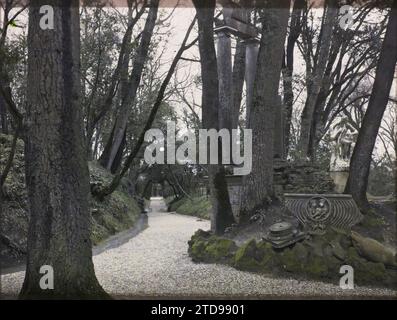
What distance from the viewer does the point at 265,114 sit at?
748 cm

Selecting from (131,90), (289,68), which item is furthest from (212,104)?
(289,68)

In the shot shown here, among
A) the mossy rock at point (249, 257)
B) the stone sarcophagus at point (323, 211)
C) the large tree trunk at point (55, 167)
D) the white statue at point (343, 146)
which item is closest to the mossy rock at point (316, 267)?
the stone sarcophagus at point (323, 211)

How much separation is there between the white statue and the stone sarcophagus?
2.88 metres

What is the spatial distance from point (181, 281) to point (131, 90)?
6.72m

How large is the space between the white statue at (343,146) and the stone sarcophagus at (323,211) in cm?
288

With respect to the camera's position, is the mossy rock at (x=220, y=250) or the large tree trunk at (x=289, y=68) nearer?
the mossy rock at (x=220, y=250)

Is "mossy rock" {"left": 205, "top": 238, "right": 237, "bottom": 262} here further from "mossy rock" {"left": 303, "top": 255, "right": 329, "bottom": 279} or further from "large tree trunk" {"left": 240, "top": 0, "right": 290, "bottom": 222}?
"mossy rock" {"left": 303, "top": 255, "right": 329, "bottom": 279}

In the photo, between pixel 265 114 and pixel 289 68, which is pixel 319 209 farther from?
pixel 289 68

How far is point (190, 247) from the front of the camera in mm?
7176

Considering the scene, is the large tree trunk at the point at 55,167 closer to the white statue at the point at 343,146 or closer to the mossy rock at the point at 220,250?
the mossy rock at the point at 220,250

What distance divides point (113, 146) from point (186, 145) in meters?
2.04

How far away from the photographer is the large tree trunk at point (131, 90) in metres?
10.9

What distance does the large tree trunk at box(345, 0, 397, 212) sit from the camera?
7.00 metres

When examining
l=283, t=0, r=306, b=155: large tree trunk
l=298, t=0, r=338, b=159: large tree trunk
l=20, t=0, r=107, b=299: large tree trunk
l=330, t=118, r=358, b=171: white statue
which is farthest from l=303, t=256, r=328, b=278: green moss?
l=283, t=0, r=306, b=155: large tree trunk
